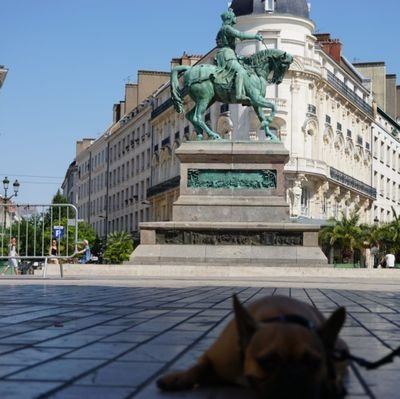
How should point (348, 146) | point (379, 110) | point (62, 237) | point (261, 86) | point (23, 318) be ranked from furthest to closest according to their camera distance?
point (379, 110) → point (348, 146) → point (261, 86) → point (62, 237) → point (23, 318)

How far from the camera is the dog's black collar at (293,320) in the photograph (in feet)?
12.5

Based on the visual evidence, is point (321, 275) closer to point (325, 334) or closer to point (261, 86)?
point (261, 86)

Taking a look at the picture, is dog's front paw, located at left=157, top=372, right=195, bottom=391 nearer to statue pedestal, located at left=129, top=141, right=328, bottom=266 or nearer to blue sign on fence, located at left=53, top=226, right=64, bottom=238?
blue sign on fence, located at left=53, top=226, right=64, bottom=238

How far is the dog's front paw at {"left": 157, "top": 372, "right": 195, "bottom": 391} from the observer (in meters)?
4.53

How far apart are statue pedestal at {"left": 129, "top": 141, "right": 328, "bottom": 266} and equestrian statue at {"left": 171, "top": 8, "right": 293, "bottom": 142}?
1091 millimetres

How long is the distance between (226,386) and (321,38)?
7703cm

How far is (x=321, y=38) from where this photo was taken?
7906 centimetres

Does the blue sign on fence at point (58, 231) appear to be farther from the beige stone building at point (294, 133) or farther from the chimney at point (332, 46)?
the chimney at point (332, 46)

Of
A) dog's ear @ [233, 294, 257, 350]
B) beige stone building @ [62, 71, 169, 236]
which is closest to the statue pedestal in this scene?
dog's ear @ [233, 294, 257, 350]

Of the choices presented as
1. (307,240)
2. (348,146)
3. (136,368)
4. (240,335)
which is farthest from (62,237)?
(348,146)

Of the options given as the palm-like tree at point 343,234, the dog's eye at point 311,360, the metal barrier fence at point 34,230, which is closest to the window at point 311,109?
the palm-like tree at point 343,234

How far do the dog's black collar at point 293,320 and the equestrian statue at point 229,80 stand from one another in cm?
2554

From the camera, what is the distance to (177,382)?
4.56 meters

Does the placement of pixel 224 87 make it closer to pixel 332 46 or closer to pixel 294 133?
pixel 294 133
